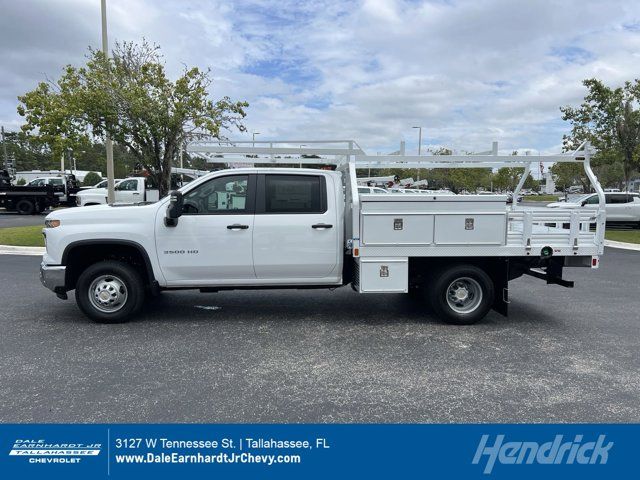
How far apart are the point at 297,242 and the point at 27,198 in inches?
932

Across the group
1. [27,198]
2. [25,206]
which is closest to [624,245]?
[27,198]

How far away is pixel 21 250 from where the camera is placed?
Result: 12344 millimetres

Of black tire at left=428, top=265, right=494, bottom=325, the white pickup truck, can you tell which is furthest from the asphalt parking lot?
the white pickup truck

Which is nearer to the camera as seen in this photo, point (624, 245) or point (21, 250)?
point (21, 250)

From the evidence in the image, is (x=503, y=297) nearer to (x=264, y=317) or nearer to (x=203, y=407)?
(x=264, y=317)

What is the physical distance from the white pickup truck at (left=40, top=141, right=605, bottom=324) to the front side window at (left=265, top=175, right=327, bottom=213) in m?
0.01

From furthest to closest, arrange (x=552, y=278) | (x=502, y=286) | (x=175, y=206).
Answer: (x=552, y=278), (x=502, y=286), (x=175, y=206)

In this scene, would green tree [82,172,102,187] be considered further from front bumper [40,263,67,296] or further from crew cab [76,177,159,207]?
front bumper [40,263,67,296]

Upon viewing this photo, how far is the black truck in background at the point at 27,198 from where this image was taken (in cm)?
2442

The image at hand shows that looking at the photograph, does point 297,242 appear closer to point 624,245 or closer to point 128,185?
point 624,245

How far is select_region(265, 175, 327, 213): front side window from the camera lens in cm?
587

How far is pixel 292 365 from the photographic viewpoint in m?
4.60

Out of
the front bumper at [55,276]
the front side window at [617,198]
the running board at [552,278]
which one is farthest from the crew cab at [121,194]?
the front side window at [617,198]

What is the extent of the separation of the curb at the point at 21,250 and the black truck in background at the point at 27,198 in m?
13.2
